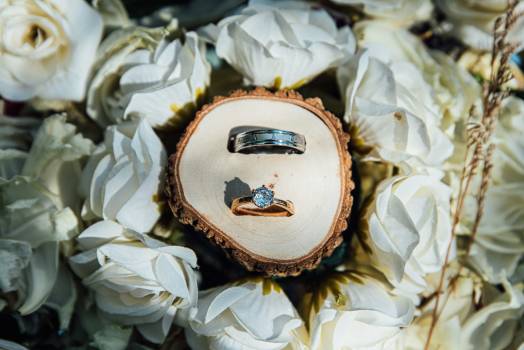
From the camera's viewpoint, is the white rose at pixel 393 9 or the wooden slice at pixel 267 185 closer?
the wooden slice at pixel 267 185

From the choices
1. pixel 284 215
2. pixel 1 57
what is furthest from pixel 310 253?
pixel 1 57

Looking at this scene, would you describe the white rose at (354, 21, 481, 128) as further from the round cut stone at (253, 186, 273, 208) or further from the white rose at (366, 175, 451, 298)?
the round cut stone at (253, 186, 273, 208)

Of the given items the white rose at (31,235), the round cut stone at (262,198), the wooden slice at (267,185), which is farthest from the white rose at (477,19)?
the white rose at (31,235)

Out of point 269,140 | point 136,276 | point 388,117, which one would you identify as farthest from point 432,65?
point 136,276

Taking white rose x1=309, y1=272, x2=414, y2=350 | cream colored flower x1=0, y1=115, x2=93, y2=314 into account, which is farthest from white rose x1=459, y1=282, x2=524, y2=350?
cream colored flower x1=0, y1=115, x2=93, y2=314

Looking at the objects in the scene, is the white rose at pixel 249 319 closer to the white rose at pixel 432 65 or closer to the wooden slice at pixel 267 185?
the wooden slice at pixel 267 185
